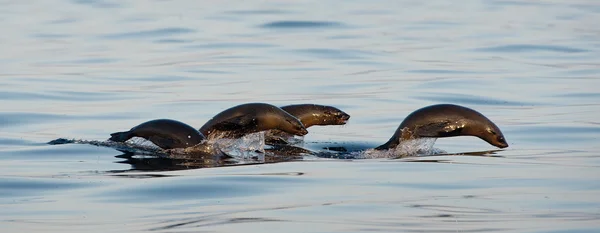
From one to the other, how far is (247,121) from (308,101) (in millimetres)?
4623

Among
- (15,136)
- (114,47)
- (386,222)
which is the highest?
(114,47)

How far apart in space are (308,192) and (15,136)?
213 inches

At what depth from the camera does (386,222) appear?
9.45m

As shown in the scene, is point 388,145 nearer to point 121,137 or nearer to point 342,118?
point 342,118

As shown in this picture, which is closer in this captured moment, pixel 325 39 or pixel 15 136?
pixel 15 136

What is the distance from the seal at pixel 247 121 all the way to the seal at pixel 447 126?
1166 mm

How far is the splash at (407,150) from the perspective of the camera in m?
13.6

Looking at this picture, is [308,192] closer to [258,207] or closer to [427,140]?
[258,207]

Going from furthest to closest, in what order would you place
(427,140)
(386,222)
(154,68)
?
(154,68) < (427,140) < (386,222)

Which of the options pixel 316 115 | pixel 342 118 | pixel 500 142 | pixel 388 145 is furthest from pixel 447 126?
pixel 316 115

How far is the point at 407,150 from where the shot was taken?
1402 centimetres

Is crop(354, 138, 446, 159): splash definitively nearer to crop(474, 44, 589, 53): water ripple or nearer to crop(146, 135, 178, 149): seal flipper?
crop(146, 135, 178, 149): seal flipper

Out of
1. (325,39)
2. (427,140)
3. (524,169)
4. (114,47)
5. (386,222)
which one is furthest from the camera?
(325,39)

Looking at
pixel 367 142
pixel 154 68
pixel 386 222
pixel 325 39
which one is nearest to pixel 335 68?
pixel 154 68
